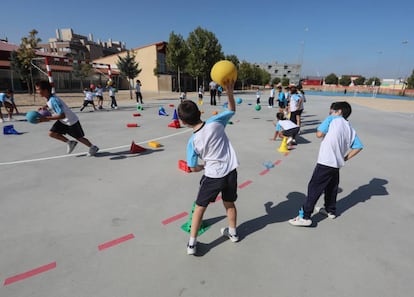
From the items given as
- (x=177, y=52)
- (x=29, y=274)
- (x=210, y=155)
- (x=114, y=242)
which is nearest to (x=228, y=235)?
(x=210, y=155)

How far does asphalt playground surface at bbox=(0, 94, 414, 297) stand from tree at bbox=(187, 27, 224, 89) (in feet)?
113

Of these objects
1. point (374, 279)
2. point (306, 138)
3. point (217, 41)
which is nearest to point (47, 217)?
point (374, 279)

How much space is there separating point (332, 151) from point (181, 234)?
220 centimetres

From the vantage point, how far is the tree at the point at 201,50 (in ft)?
122

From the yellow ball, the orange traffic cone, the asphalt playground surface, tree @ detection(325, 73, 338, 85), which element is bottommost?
the asphalt playground surface

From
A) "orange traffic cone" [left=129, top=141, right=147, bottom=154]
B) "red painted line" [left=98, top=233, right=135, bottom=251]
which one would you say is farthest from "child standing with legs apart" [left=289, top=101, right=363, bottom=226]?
"orange traffic cone" [left=129, top=141, right=147, bottom=154]

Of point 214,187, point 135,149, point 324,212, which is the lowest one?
point 324,212

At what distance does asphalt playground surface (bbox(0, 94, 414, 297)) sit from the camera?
2.34 meters

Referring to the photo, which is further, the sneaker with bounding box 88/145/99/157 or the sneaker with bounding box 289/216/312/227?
the sneaker with bounding box 88/145/99/157

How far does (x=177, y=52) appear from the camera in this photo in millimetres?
35344

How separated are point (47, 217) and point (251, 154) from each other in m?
4.75

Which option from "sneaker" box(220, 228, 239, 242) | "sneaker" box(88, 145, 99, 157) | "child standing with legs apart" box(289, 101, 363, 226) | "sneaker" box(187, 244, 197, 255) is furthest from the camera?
"sneaker" box(88, 145, 99, 157)

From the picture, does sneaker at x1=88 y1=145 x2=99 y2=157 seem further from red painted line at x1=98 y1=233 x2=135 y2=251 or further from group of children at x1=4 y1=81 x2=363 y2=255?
group of children at x1=4 y1=81 x2=363 y2=255

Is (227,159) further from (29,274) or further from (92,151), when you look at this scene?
(92,151)
